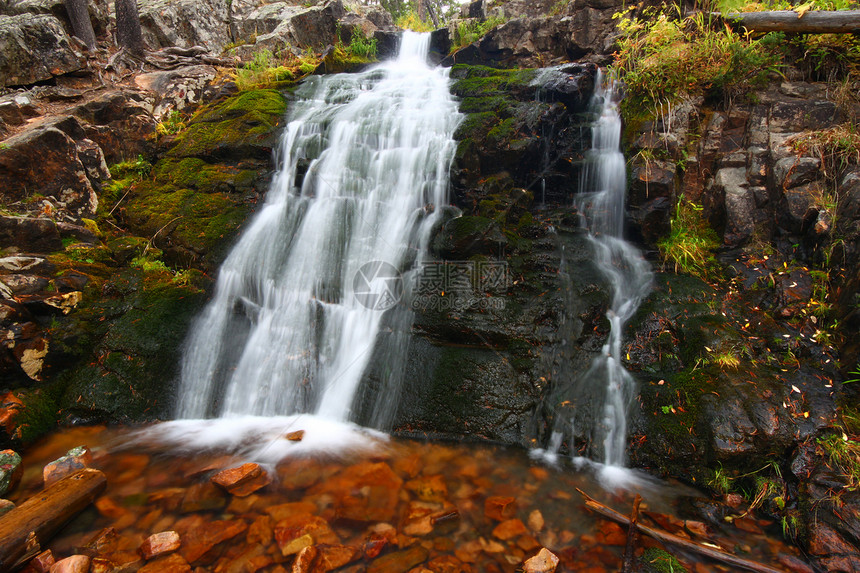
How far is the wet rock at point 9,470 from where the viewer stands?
318cm

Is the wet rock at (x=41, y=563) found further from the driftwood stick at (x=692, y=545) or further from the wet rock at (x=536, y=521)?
the driftwood stick at (x=692, y=545)

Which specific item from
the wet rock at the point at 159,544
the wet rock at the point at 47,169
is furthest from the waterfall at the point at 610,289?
the wet rock at the point at 47,169

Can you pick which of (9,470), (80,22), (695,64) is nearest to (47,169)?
(9,470)

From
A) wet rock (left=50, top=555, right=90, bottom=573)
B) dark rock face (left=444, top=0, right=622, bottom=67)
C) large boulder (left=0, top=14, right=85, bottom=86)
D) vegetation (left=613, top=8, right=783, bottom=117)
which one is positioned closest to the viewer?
wet rock (left=50, top=555, right=90, bottom=573)

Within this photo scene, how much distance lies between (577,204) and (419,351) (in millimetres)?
3863

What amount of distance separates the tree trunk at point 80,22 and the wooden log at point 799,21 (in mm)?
13815

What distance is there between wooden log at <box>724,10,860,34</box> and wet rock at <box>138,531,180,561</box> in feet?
32.5

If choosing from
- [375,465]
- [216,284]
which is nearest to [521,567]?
[375,465]

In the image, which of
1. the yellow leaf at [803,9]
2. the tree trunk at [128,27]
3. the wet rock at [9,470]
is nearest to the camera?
the wet rock at [9,470]

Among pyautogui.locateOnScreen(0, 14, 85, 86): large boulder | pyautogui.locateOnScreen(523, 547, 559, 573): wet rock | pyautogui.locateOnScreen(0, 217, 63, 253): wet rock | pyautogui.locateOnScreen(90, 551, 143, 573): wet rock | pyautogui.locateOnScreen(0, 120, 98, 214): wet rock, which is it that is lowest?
pyautogui.locateOnScreen(90, 551, 143, 573): wet rock

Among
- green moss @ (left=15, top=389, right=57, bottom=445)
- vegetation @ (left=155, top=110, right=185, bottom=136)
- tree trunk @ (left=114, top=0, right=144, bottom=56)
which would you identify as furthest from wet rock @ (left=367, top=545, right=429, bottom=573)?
tree trunk @ (left=114, top=0, right=144, bottom=56)

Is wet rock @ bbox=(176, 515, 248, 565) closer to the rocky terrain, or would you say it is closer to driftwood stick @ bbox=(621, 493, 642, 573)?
the rocky terrain

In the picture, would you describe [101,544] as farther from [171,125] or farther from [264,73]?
[264,73]

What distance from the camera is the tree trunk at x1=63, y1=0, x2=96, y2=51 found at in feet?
29.8
